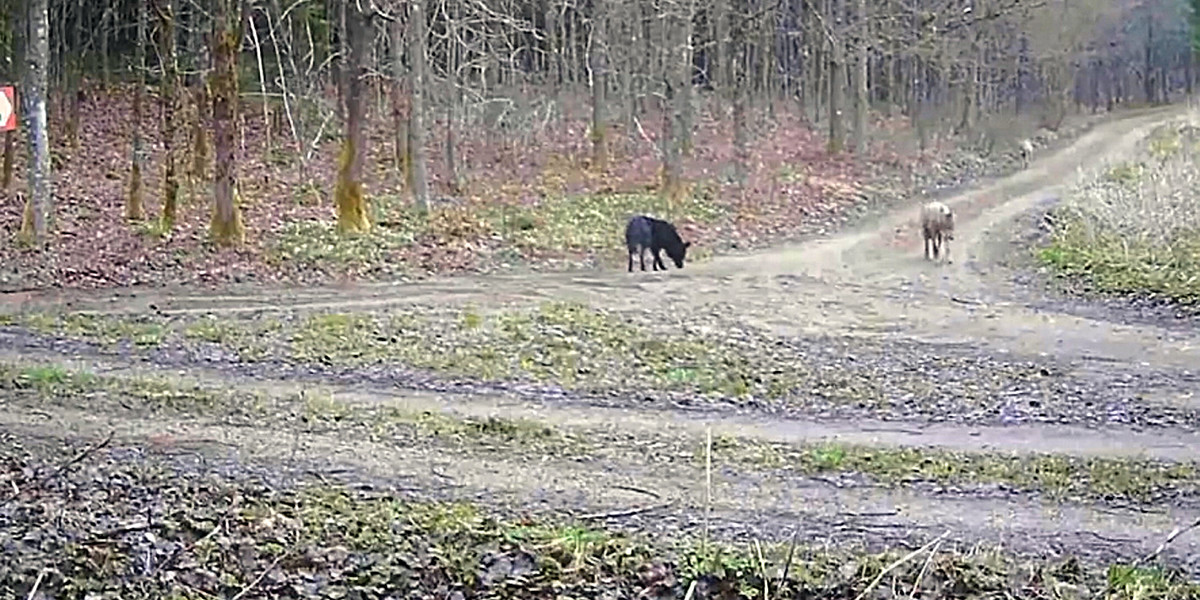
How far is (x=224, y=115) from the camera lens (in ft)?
73.7

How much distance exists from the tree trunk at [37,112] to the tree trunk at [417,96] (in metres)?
6.46

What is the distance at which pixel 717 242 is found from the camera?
2661 centimetres

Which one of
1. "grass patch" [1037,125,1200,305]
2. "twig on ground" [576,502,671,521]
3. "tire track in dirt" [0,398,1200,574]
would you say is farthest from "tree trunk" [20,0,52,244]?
"twig on ground" [576,502,671,521]

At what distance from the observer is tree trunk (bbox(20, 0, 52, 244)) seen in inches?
846

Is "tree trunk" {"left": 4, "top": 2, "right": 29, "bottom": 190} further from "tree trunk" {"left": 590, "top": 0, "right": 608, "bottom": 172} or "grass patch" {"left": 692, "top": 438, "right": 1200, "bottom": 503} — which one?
"grass patch" {"left": 692, "top": 438, "right": 1200, "bottom": 503}

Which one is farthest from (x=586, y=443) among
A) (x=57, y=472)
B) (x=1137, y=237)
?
(x=1137, y=237)

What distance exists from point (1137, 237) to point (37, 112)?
54.4ft

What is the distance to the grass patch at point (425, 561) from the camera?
20.5 feet

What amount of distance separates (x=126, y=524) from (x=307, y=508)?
105cm

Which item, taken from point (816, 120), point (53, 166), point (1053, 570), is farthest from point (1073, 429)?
point (816, 120)

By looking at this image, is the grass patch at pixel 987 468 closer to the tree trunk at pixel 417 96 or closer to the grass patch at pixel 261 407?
the grass patch at pixel 261 407

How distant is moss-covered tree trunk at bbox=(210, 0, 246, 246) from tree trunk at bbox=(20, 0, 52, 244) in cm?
246

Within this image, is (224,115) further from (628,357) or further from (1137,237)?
(1137,237)

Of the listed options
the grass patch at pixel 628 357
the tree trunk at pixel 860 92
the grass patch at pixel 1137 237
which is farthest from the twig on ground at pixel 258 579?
the tree trunk at pixel 860 92
